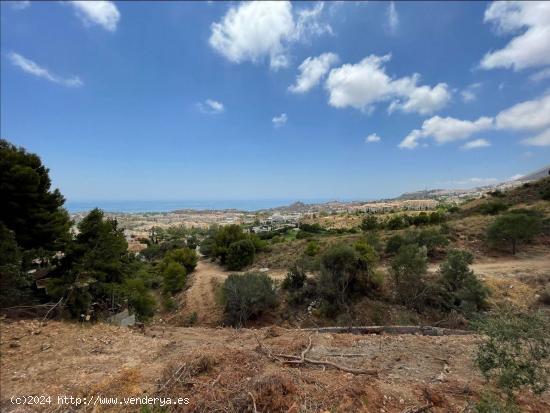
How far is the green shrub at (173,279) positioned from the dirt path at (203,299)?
1.01 metres

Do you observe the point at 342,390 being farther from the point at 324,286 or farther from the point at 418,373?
the point at 324,286

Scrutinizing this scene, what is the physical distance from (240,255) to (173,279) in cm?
714

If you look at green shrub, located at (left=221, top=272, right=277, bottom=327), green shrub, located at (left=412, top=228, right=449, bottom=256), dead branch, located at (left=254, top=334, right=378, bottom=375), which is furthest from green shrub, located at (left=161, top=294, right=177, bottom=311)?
dead branch, located at (left=254, top=334, right=378, bottom=375)

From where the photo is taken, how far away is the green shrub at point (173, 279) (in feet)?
85.1

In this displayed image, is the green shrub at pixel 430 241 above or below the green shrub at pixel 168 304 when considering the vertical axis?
above

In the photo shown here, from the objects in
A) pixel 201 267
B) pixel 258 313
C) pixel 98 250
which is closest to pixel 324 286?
pixel 258 313

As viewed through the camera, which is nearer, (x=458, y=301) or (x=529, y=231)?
(x=458, y=301)

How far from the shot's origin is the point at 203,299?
70.7 ft

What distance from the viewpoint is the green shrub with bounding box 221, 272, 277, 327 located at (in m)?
16.7

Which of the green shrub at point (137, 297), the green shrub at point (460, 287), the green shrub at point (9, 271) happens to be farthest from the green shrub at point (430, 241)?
the green shrub at point (9, 271)

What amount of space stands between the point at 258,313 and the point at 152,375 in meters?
12.3

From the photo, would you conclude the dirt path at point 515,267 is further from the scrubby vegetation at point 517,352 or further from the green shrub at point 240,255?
the green shrub at point 240,255

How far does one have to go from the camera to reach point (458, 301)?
14.3 m

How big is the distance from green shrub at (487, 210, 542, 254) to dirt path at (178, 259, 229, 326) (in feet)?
60.5
